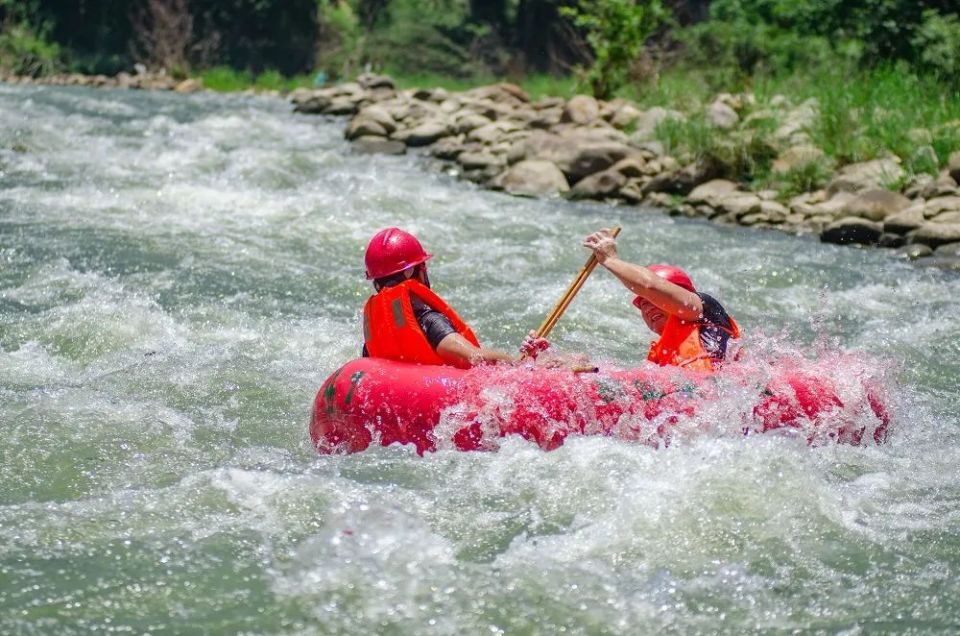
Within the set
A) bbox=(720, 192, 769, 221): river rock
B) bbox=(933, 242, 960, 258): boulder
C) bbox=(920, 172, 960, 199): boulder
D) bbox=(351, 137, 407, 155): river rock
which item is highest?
bbox=(920, 172, 960, 199): boulder

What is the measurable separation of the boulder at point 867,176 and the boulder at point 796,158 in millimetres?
341

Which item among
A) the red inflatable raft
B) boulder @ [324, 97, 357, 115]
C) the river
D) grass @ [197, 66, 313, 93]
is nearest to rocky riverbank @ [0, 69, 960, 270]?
the river

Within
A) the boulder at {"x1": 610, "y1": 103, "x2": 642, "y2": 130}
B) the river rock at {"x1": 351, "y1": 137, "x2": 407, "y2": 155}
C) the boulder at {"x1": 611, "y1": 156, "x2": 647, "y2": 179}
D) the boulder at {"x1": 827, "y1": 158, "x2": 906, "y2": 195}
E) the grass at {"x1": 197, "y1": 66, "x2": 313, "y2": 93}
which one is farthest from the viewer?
the grass at {"x1": 197, "y1": 66, "x2": 313, "y2": 93}

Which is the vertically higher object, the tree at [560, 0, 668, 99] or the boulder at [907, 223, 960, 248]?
the tree at [560, 0, 668, 99]

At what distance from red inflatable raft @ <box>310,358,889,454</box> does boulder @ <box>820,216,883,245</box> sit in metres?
5.18

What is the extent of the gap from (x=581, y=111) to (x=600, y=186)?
263 centimetres

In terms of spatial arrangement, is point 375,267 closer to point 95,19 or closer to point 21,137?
point 21,137

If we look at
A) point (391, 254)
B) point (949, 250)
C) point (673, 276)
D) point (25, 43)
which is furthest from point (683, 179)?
point (25, 43)

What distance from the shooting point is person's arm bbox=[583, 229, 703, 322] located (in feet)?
15.4

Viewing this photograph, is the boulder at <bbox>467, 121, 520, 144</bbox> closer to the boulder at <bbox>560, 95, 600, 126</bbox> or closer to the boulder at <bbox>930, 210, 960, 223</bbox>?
the boulder at <bbox>560, 95, 600, 126</bbox>

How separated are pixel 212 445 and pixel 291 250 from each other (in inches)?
161

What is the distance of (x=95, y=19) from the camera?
31922 mm

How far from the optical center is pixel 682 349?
15.6ft

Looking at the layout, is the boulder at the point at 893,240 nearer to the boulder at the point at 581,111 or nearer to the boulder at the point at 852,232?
the boulder at the point at 852,232
